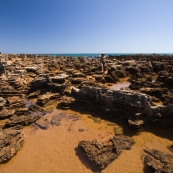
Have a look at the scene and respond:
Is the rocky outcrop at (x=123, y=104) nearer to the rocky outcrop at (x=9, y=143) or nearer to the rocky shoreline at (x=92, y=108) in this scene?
the rocky shoreline at (x=92, y=108)

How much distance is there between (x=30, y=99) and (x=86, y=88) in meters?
5.14

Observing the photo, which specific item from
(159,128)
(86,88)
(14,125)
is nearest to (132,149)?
(159,128)

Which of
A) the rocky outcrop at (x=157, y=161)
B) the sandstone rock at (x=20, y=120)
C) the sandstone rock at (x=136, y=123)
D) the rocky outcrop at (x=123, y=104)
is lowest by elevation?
the rocky outcrop at (x=157, y=161)

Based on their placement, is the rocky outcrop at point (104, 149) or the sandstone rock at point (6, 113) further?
the sandstone rock at point (6, 113)

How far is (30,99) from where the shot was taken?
11305mm

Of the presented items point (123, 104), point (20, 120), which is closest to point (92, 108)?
point (123, 104)

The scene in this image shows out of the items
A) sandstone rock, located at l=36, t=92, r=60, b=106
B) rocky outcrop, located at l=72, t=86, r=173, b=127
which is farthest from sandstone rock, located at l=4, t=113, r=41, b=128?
rocky outcrop, located at l=72, t=86, r=173, b=127

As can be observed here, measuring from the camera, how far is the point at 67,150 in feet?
18.7

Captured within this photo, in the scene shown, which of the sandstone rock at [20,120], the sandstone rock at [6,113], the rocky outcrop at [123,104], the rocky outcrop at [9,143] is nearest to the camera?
the rocky outcrop at [9,143]

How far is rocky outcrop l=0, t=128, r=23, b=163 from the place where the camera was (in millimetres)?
5229

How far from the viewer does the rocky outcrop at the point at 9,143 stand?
5229 millimetres

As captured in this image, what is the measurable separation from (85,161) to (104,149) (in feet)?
2.96

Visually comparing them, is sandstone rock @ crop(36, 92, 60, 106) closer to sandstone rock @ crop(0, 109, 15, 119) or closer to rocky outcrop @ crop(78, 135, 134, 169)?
sandstone rock @ crop(0, 109, 15, 119)

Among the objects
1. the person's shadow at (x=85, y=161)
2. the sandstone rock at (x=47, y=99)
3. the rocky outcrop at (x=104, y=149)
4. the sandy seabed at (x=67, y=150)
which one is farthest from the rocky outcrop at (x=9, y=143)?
the sandstone rock at (x=47, y=99)
